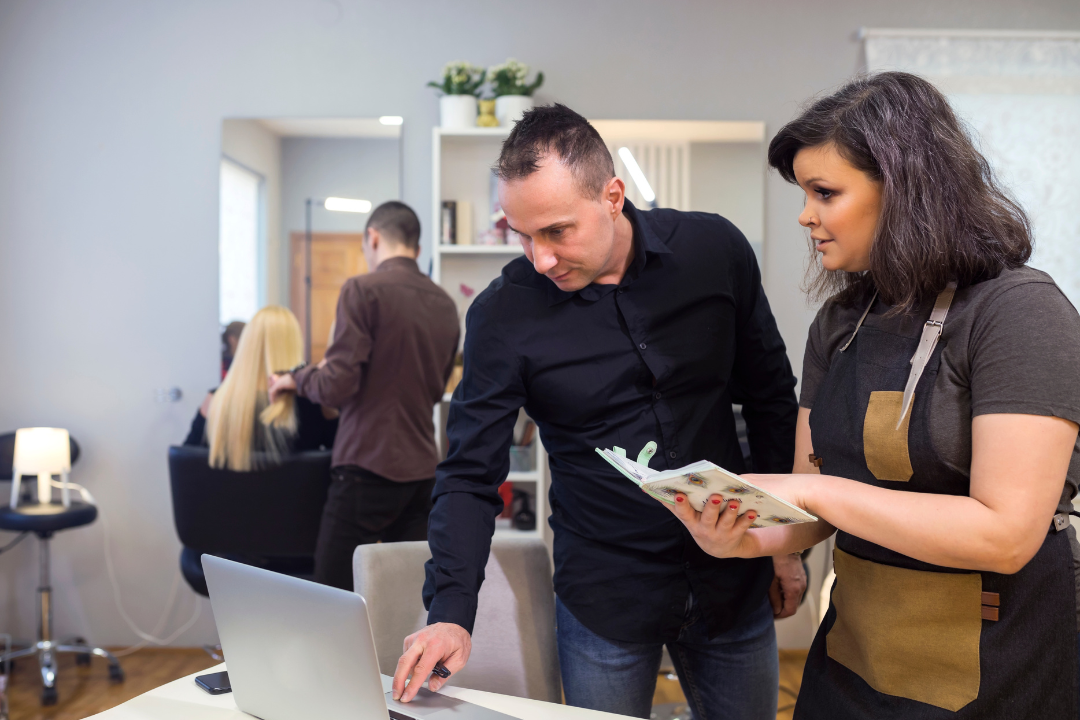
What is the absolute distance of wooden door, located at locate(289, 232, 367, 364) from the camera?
145 inches

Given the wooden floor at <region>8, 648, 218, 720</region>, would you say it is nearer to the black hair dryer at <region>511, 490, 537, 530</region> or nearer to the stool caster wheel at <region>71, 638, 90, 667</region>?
the stool caster wheel at <region>71, 638, 90, 667</region>

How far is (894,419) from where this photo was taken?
1.09 m

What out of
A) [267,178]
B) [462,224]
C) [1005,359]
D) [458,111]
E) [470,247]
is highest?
[458,111]

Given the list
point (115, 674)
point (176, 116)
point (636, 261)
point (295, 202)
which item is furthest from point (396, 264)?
point (115, 674)

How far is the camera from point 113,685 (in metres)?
3.34

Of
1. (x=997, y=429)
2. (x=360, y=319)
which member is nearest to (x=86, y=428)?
(x=360, y=319)

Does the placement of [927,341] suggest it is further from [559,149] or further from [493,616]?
[493,616]

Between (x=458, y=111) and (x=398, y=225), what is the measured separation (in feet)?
2.26

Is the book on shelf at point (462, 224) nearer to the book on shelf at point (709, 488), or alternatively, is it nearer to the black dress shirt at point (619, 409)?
the black dress shirt at point (619, 409)

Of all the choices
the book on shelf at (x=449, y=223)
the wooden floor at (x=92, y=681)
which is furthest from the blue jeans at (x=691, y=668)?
the book on shelf at (x=449, y=223)

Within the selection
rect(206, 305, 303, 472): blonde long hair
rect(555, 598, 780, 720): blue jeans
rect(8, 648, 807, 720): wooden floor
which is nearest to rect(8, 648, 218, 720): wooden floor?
rect(8, 648, 807, 720): wooden floor

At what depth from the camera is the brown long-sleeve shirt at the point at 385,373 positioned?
9.36 ft

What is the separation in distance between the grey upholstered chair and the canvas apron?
612 mm

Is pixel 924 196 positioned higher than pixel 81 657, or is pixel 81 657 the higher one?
pixel 924 196
